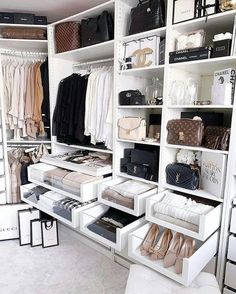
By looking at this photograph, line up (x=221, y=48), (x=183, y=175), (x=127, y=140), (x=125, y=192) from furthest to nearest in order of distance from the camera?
(x=127, y=140) → (x=125, y=192) → (x=183, y=175) → (x=221, y=48)

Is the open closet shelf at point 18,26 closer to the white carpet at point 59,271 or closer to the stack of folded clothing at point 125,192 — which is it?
the stack of folded clothing at point 125,192

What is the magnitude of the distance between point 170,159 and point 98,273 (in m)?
1.17

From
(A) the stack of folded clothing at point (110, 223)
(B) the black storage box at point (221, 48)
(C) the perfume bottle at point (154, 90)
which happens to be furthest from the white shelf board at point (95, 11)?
(A) the stack of folded clothing at point (110, 223)

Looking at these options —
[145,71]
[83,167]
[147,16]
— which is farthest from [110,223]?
[147,16]

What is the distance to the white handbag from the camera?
1.84 meters

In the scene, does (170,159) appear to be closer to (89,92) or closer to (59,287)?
(89,92)

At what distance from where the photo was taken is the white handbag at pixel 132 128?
6.03 ft

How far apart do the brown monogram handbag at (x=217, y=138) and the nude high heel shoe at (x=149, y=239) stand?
67 centimetres

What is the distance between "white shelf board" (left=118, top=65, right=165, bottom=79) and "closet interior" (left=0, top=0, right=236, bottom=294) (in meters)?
0.01

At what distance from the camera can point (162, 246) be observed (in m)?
1.54

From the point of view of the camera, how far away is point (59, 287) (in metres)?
1.86

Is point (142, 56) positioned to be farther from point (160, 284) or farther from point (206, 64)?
point (160, 284)

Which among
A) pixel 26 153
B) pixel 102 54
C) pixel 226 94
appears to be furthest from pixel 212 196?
pixel 26 153

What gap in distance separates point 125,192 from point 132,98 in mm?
726
